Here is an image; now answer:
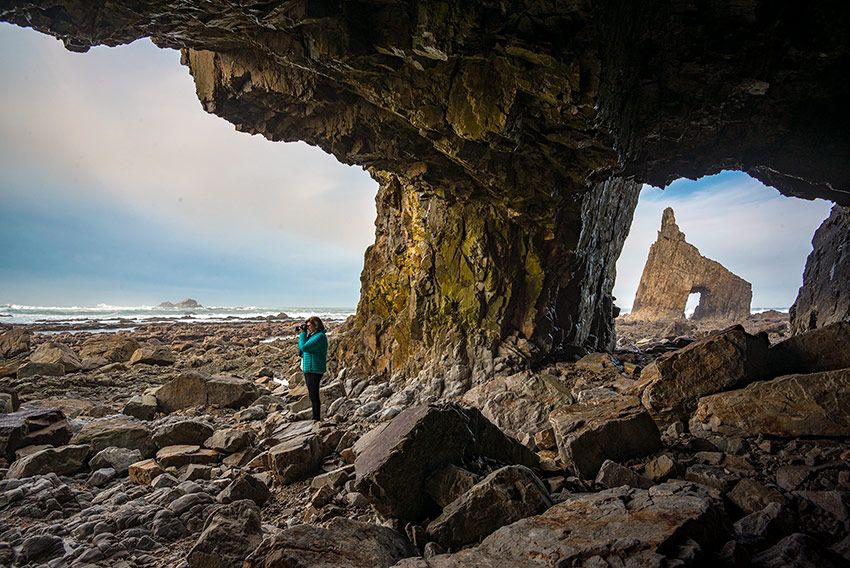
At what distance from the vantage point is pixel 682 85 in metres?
7.52

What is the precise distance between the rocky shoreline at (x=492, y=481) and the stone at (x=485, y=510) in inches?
0.6

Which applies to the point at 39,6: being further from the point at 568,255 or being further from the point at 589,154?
the point at 568,255

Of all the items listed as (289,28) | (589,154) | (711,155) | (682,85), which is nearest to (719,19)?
(682,85)

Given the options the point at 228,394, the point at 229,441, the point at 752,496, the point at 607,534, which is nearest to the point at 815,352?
the point at 752,496

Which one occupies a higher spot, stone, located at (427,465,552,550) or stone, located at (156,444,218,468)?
stone, located at (427,465,552,550)

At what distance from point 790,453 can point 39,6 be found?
41.1ft

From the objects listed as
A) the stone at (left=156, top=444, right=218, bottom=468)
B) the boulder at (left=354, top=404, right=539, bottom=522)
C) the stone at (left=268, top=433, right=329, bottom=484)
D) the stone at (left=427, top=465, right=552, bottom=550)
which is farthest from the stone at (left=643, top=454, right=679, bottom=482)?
the stone at (left=156, top=444, right=218, bottom=468)

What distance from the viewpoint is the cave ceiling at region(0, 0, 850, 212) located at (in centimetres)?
564

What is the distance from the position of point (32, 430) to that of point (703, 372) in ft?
37.7

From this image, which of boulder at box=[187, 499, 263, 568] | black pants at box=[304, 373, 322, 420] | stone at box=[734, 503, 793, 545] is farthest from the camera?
black pants at box=[304, 373, 322, 420]

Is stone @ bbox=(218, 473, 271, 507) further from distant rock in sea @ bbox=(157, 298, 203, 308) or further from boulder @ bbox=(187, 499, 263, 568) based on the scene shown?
distant rock in sea @ bbox=(157, 298, 203, 308)

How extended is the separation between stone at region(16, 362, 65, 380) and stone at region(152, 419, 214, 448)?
10467mm

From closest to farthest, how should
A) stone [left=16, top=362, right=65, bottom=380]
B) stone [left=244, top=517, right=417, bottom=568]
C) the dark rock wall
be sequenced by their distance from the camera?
stone [left=244, top=517, right=417, bottom=568], the dark rock wall, stone [left=16, top=362, right=65, bottom=380]

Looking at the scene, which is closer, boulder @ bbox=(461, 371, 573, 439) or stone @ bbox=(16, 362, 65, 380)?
boulder @ bbox=(461, 371, 573, 439)
